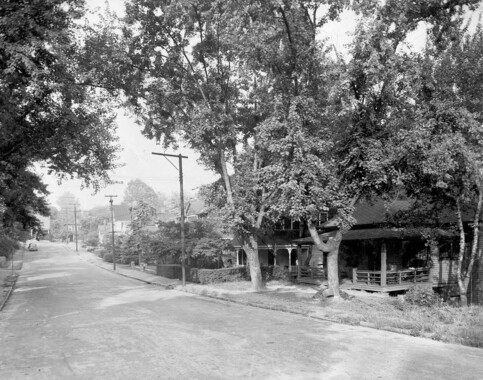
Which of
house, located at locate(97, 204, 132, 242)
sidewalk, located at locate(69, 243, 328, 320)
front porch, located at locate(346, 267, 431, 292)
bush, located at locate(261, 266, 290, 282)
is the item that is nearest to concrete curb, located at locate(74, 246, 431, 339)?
sidewalk, located at locate(69, 243, 328, 320)

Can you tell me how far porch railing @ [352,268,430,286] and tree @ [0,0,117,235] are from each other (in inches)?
637

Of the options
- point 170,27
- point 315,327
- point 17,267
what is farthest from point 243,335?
point 17,267

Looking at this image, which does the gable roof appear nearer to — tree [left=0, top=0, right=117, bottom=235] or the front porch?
the front porch

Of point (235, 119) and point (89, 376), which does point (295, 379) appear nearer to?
point (89, 376)

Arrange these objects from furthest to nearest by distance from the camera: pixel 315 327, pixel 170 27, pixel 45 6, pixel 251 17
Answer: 1. pixel 170 27
2. pixel 251 17
3. pixel 45 6
4. pixel 315 327

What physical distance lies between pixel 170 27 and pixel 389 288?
62.4 ft

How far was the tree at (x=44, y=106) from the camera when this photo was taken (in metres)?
14.6

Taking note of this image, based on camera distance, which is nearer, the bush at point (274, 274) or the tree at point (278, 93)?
the tree at point (278, 93)

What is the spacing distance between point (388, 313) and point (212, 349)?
820 centimetres

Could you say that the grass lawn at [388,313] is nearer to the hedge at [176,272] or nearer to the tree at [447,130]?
the tree at [447,130]

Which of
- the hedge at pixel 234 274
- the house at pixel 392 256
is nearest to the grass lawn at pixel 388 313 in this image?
the house at pixel 392 256

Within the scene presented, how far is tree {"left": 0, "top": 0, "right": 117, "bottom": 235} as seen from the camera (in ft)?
47.9

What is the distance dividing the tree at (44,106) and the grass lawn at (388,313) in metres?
10.9

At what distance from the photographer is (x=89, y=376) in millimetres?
8477
